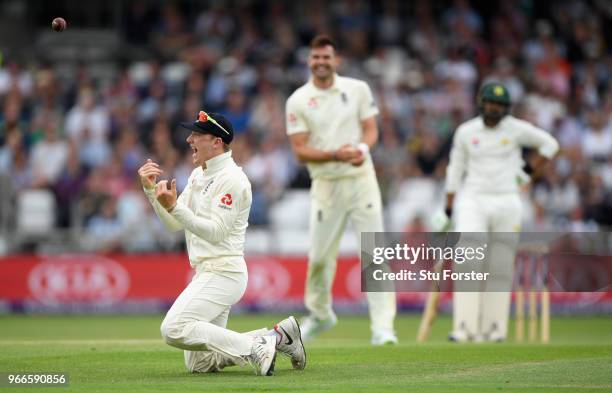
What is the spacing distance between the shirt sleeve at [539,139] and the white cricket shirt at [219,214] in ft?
16.6

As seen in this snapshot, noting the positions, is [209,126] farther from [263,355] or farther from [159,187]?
[263,355]

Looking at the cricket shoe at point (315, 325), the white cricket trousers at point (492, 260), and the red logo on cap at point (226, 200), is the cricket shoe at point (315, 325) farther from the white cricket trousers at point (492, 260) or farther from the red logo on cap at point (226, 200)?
the red logo on cap at point (226, 200)

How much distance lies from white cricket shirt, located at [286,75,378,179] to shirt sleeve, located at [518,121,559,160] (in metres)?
1.91

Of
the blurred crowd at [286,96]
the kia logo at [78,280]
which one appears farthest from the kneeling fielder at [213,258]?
the kia logo at [78,280]

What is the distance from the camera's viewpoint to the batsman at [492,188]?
13.9m

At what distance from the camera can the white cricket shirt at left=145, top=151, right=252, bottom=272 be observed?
9.57 m

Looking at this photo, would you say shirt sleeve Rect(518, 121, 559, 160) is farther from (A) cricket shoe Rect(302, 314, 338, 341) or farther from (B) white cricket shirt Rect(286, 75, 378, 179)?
(A) cricket shoe Rect(302, 314, 338, 341)

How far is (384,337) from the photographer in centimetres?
1278

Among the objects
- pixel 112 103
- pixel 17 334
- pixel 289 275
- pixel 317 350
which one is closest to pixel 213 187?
pixel 317 350

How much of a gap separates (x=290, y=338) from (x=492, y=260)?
4.85 metres

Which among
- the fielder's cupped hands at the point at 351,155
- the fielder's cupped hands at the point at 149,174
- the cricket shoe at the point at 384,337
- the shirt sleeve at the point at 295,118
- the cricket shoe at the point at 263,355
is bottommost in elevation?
the cricket shoe at the point at 384,337

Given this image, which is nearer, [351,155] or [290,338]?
[290,338]

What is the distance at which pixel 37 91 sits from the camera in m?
23.5

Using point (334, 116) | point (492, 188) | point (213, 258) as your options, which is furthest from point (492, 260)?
point (213, 258)
